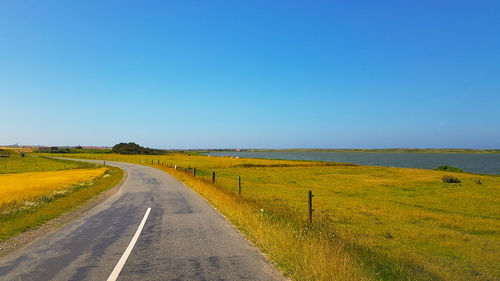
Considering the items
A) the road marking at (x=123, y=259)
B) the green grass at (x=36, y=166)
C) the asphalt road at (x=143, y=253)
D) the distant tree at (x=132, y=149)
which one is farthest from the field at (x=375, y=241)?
the distant tree at (x=132, y=149)

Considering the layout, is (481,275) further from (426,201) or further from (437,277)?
(426,201)

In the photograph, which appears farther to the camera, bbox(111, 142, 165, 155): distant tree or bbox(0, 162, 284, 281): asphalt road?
bbox(111, 142, 165, 155): distant tree

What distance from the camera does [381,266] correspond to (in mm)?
6660

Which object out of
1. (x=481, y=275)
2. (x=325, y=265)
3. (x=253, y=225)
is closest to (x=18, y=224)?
(x=253, y=225)

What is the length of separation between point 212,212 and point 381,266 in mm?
7304

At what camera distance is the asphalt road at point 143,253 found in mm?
5535

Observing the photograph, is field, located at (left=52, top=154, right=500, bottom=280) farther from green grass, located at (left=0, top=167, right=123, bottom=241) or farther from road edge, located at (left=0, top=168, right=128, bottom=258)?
green grass, located at (left=0, top=167, right=123, bottom=241)

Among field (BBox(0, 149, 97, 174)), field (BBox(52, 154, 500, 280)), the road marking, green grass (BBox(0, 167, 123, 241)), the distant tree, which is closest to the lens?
the road marking

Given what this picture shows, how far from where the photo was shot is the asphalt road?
218 inches

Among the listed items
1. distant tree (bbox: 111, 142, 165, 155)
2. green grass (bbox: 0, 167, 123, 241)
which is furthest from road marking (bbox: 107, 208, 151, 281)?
distant tree (bbox: 111, 142, 165, 155)

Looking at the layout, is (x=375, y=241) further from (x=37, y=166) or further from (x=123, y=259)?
(x=37, y=166)

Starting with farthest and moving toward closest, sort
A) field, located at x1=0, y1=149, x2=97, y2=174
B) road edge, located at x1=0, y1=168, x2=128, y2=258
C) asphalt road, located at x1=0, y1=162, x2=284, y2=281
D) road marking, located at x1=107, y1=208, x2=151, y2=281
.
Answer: field, located at x1=0, y1=149, x2=97, y2=174 < road edge, located at x1=0, y1=168, x2=128, y2=258 < asphalt road, located at x1=0, y1=162, x2=284, y2=281 < road marking, located at x1=107, y1=208, x2=151, y2=281

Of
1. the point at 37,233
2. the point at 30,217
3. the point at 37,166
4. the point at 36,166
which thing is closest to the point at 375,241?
the point at 37,233

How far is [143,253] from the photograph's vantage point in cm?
681
